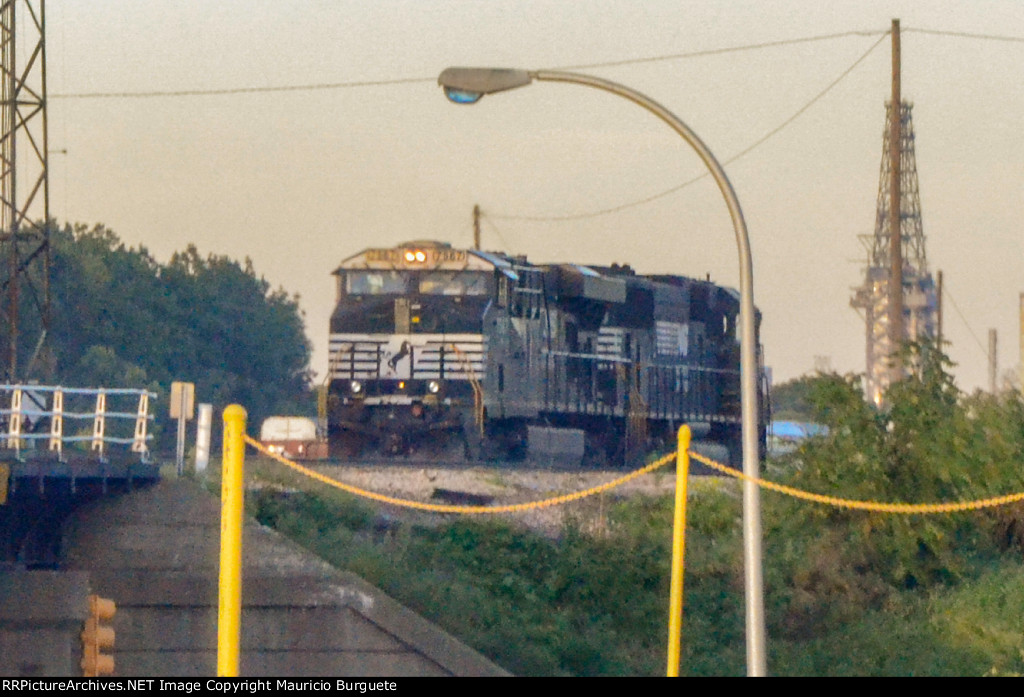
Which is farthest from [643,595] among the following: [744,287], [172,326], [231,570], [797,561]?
[172,326]

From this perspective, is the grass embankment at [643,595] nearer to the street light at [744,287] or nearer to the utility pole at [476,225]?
the street light at [744,287]

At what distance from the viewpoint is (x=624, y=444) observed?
91.3 ft

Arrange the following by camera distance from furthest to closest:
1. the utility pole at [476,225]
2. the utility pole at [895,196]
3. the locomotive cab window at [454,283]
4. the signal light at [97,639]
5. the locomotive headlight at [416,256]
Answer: the utility pole at [476,225] → the utility pole at [895,196] → the locomotive headlight at [416,256] → the locomotive cab window at [454,283] → the signal light at [97,639]

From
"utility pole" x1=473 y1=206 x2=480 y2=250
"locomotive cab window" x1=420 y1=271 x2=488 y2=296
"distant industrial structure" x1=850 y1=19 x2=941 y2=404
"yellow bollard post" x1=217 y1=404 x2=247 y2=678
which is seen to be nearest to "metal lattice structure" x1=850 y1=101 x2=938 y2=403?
"distant industrial structure" x1=850 y1=19 x2=941 y2=404

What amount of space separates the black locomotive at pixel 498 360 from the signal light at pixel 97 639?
1063 cm

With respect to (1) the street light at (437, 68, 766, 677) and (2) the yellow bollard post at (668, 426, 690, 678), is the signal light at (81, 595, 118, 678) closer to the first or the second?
(2) the yellow bollard post at (668, 426, 690, 678)

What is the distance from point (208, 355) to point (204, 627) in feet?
154

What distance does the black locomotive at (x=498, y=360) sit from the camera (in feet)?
79.3

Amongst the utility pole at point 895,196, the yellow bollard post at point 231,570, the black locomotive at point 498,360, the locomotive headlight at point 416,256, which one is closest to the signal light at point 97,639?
the yellow bollard post at point 231,570

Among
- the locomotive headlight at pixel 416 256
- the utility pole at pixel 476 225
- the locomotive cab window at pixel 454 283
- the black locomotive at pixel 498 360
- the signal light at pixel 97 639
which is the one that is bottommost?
the signal light at pixel 97 639

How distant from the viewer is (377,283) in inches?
973

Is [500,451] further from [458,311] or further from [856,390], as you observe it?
[856,390]

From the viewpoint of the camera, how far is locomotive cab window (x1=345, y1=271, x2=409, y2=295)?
24.6 m
